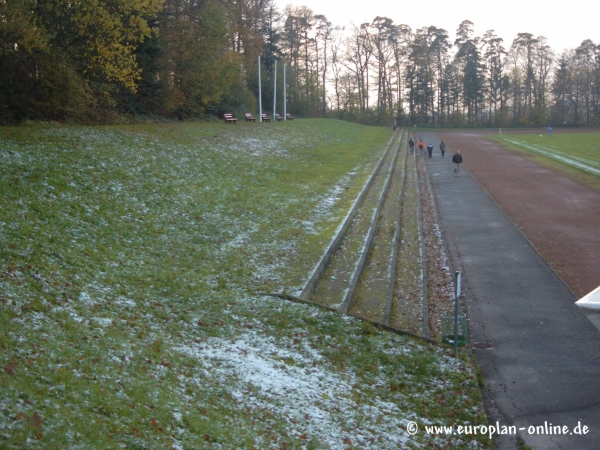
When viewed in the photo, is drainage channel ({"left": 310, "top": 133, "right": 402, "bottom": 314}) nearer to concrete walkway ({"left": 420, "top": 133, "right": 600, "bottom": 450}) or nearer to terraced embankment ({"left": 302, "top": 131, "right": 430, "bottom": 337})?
terraced embankment ({"left": 302, "top": 131, "right": 430, "bottom": 337})

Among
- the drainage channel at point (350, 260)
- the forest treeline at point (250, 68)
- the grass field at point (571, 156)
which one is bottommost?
the drainage channel at point (350, 260)

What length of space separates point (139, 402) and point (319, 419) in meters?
2.35

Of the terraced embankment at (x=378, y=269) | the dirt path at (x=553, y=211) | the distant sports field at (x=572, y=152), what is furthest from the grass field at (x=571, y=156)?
the terraced embankment at (x=378, y=269)

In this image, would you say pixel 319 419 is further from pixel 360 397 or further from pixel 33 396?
pixel 33 396

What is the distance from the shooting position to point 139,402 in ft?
23.6

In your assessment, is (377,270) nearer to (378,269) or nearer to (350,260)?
(378,269)

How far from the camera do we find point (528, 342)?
11.7 metres

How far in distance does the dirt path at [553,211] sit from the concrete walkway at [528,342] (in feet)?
2.03

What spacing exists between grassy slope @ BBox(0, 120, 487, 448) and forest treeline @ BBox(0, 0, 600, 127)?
5.80 m

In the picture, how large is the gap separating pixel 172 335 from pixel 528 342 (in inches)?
261

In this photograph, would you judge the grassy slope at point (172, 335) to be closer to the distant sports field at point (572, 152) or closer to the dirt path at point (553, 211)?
the dirt path at point (553, 211)

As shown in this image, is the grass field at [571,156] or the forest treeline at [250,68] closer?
the forest treeline at [250,68]

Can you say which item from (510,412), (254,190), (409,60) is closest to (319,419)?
(510,412)

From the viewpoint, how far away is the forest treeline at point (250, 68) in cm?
2470
